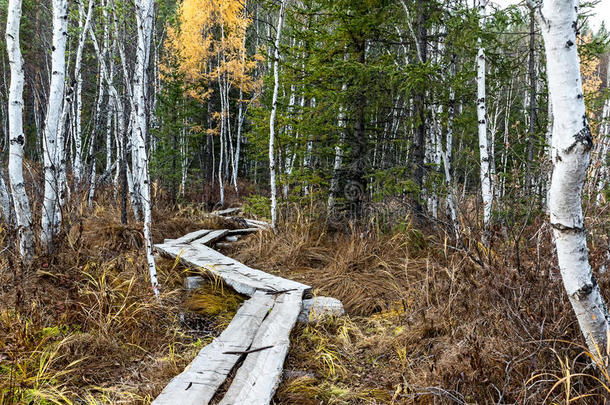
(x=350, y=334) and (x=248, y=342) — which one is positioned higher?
(x=248, y=342)

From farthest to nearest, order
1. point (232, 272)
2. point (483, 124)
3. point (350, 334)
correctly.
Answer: point (483, 124), point (232, 272), point (350, 334)

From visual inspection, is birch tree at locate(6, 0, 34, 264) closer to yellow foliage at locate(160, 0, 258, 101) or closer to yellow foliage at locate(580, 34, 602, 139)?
yellow foliage at locate(580, 34, 602, 139)

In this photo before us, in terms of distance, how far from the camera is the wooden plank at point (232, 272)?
454cm

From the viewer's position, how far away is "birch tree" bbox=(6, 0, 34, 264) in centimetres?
426

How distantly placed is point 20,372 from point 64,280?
130 cm

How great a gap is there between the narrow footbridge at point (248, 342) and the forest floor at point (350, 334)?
0.65 feet

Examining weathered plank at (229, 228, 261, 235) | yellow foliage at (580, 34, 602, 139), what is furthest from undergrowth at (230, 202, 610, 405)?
weathered plank at (229, 228, 261, 235)

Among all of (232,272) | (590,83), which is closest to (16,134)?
(232,272)

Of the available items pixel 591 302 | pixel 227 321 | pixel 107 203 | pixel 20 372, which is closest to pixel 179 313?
pixel 227 321

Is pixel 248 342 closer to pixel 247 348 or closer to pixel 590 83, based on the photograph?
pixel 247 348

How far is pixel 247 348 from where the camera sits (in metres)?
3.09

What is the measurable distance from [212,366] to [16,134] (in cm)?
370

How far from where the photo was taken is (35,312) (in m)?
3.16

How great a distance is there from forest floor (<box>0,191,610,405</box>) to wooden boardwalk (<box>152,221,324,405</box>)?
21 centimetres
